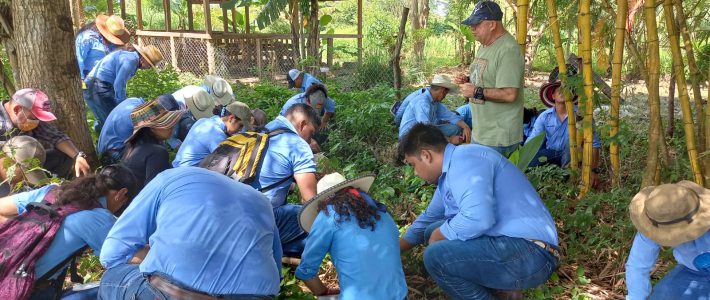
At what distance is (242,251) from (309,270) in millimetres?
693

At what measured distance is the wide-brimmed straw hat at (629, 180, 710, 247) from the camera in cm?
233

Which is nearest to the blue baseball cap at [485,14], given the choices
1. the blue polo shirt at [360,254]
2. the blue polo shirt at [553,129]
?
the blue polo shirt at [553,129]

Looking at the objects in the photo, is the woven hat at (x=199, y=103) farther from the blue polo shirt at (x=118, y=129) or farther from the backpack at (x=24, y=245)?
the backpack at (x=24, y=245)

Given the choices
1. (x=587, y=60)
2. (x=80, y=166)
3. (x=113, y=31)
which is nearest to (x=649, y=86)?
(x=587, y=60)

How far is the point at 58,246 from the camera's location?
2.62 metres

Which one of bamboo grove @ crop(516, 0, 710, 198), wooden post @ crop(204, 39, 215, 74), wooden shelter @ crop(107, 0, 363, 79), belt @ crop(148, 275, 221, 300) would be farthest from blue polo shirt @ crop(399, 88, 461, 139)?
wooden post @ crop(204, 39, 215, 74)

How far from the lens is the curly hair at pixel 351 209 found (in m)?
2.80

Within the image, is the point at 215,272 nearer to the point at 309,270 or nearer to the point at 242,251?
the point at 242,251

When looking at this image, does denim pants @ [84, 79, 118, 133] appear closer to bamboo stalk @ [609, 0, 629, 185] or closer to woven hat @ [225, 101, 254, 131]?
woven hat @ [225, 101, 254, 131]

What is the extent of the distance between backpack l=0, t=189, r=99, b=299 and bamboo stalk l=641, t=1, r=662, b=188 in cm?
331

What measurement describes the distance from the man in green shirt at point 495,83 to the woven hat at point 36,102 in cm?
299

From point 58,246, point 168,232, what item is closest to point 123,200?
point 58,246

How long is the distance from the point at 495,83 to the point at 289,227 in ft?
5.87

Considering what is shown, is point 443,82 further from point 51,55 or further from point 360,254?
point 51,55
